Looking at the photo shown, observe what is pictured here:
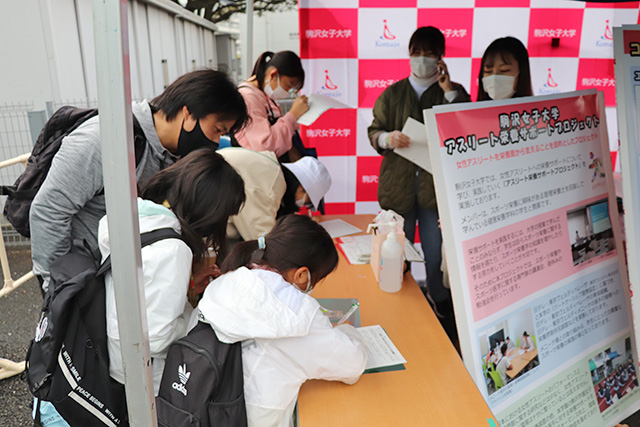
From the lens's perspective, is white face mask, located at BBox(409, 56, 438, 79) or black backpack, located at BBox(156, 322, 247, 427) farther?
white face mask, located at BBox(409, 56, 438, 79)

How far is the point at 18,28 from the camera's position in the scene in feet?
14.6

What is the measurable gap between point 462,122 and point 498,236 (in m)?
0.30

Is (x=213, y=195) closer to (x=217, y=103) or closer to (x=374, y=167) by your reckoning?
(x=217, y=103)

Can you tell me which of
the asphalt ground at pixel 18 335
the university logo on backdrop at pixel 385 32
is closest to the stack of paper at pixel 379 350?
the asphalt ground at pixel 18 335

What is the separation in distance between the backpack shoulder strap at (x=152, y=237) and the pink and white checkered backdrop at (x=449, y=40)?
7.37ft

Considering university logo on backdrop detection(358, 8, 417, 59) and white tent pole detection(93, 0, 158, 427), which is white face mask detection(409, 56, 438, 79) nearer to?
university logo on backdrop detection(358, 8, 417, 59)

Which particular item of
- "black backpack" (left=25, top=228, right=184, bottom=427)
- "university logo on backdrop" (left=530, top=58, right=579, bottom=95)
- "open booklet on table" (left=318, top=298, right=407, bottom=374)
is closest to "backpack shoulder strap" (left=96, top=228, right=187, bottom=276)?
"black backpack" (left=25, top=228, right=184, bottom=427)

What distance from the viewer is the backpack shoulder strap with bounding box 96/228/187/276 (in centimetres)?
96

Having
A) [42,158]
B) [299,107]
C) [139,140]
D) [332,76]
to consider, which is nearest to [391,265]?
[139,140]

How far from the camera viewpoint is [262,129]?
7.13 feet

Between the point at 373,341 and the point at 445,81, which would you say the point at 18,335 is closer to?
the point at 373,341

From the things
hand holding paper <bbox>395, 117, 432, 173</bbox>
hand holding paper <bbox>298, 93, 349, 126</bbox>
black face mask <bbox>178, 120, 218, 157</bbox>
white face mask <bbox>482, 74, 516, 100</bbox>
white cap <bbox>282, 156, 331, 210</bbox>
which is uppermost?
white face mask <bbox>482, 74, 516, 100</bbox>

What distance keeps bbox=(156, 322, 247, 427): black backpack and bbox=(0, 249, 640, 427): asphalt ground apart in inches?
44.4

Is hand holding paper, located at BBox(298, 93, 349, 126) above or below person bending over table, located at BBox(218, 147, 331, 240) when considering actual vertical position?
above
